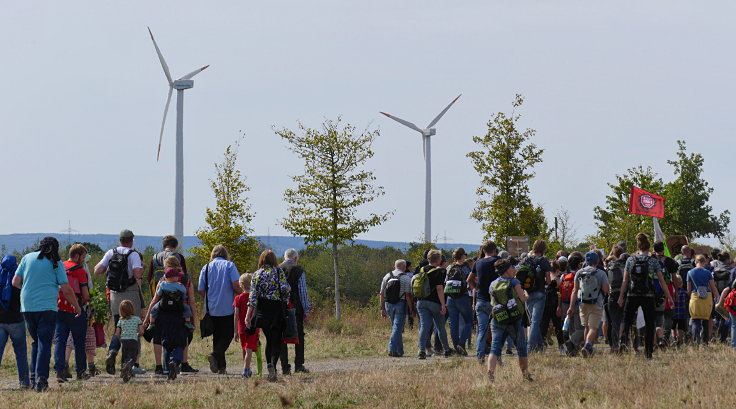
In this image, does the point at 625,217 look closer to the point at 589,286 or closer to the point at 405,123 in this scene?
the point at 405,123

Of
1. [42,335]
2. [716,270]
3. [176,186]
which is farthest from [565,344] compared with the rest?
[176,186]

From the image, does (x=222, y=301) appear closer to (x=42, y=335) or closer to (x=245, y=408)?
(x=42, y=335)

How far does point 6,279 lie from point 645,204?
19733 millimetres

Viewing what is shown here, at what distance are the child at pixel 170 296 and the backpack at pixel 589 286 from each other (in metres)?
5.71

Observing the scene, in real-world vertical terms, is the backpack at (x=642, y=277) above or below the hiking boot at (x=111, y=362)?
above

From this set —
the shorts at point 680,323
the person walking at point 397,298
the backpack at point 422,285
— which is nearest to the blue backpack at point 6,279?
the backpack at point 422,285

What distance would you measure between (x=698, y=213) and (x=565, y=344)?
56.1 metres

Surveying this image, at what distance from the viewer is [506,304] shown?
39.0 feet

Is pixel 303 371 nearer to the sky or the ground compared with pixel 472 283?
nearer to the ground

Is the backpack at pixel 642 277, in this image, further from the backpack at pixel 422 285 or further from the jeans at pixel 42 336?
the jeans at pixel 42 336

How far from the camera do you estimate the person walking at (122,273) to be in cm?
1347

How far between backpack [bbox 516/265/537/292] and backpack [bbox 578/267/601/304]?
2.43 feet

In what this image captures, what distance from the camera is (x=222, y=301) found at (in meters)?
13.5

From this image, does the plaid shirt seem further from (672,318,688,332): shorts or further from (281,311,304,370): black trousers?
(281,311,304,370): black trousers
